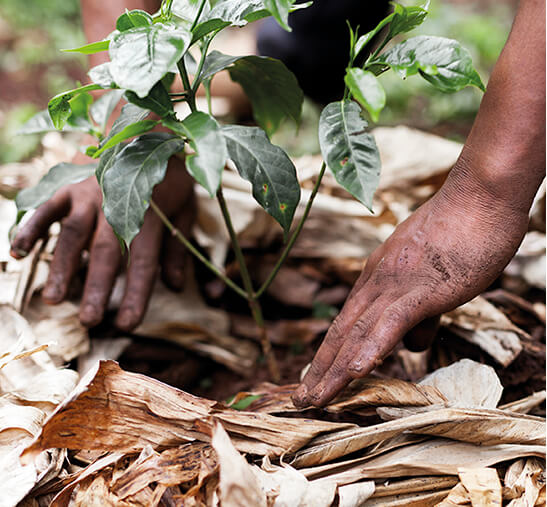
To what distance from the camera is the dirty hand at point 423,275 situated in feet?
2.47

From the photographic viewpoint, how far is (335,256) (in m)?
1.48

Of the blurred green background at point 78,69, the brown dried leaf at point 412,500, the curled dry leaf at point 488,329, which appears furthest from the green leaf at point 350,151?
the blurred green background at point 78,69

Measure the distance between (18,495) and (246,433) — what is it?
0.32 metres

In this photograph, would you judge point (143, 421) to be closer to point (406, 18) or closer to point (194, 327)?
point (194, 327)

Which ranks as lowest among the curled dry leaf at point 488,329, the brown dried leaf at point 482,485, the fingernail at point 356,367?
the curled dry leaf at point 488,329

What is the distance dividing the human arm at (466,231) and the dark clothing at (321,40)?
1.24 metres

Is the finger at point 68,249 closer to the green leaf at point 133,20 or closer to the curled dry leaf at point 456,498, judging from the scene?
the green leaf at point 133,20

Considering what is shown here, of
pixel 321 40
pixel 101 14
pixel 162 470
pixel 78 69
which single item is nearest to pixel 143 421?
pixel 162 470

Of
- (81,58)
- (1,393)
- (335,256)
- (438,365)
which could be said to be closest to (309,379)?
(438,365)

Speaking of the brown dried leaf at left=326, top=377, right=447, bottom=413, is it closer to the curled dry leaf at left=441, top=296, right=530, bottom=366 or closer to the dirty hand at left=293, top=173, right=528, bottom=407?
the dirty hand at left=293, top=173, right=528, bottom=407

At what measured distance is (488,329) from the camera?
1.09 m

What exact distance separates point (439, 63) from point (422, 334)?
1.46 feet

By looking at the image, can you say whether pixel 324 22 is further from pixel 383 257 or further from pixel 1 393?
Answer: pixel 1 393

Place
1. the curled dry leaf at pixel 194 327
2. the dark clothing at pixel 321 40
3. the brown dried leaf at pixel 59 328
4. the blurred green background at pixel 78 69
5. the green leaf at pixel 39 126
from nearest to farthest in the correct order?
the green leaf at pixel 39 126, the brown dried leaf at pixel 59 328, the curled dry leaf at pixel 194 327, the dark clothing at pixel 321 40, the blurred green background at pixel 78 69
